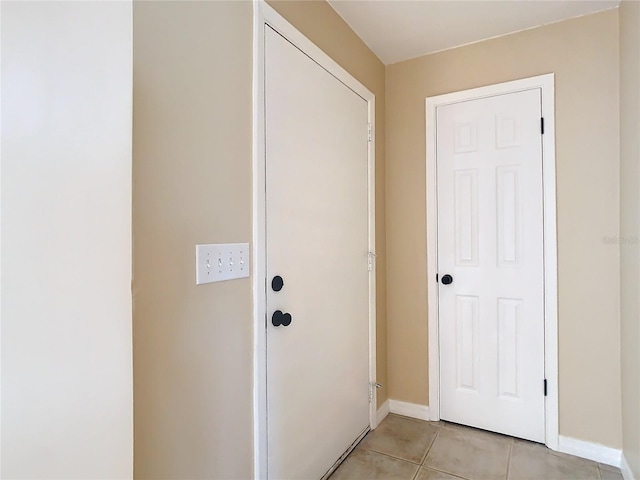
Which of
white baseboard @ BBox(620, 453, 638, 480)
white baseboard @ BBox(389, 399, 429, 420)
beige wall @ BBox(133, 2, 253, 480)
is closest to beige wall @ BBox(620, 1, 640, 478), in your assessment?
white baseboard @ BBox(620, 453, 638, 480)

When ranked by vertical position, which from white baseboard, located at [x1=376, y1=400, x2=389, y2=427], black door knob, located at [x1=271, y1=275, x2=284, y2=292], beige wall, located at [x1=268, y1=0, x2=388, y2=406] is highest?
beige wall, located at [x1=268, y1=0, x2=388, y2=406]

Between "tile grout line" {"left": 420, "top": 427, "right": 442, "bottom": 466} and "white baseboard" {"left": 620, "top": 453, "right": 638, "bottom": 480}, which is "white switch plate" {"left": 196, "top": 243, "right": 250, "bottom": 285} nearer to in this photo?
"tile grout line" {"left": 420, "top": 427, "right": 442, "bottom": 466}

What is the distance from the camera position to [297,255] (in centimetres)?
156

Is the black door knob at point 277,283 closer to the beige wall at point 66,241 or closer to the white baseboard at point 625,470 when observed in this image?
the beige wall at point 66,241

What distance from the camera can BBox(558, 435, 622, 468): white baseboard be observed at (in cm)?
184

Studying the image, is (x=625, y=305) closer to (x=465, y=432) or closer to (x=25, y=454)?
(x=465, y=432)

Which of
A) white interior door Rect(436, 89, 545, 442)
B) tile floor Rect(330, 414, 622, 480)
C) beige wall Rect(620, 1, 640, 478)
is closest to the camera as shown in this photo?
beige wall Rect(620, 1, 640, 478)

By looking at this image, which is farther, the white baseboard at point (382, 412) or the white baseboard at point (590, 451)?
the white baseboard at point (382, 412)

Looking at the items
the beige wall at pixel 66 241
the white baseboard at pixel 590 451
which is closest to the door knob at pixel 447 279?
the white baseboard at pixel 590 451

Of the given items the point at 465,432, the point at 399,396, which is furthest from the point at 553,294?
the point at 399,396

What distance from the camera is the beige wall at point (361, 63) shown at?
162 centimetres

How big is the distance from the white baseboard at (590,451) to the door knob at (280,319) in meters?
1.72

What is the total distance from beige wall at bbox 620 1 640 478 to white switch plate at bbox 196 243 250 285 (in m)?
1.69

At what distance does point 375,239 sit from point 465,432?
1.29 m
